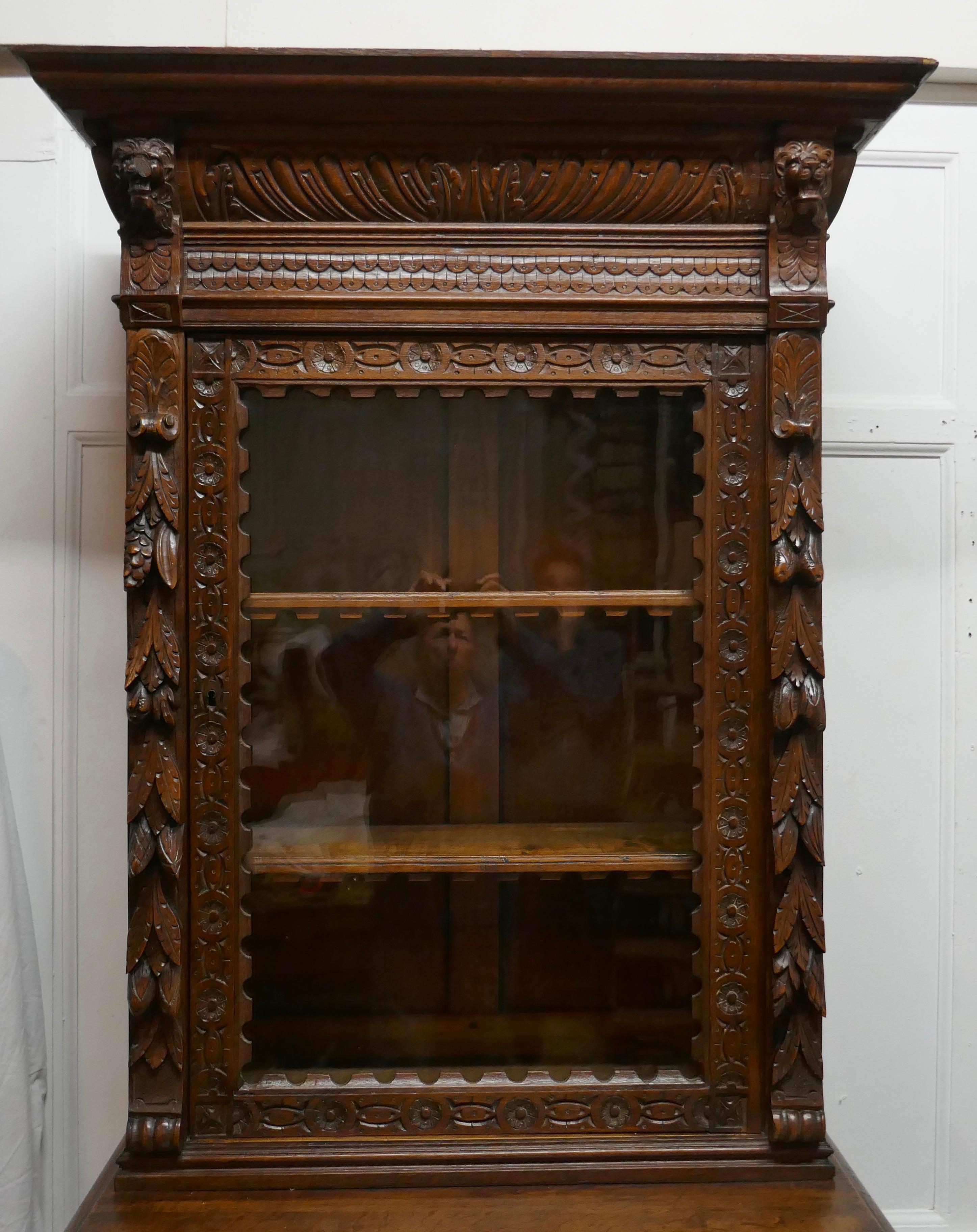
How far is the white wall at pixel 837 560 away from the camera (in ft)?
3.60

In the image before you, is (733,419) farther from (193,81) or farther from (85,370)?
(85,370)

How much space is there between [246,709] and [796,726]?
520 mm

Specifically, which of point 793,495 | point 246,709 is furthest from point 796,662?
point 246,709

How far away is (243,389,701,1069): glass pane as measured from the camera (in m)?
0.87

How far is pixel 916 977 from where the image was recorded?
1.13 metres

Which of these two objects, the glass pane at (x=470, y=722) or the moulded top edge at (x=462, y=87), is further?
the glass pane at (x=470, y=722)

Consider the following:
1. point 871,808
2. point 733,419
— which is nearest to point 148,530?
point 733,419

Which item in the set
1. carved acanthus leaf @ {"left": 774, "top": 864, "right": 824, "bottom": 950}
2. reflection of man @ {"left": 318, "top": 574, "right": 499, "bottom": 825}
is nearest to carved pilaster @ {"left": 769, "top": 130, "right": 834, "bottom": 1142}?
carved acanthus leaf @ {"left": 774, "top": 864, "right": 824, "bottom": 950}

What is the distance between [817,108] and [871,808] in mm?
798

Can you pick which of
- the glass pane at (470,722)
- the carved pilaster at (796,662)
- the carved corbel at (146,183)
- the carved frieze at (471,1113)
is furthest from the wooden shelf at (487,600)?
the carved frieze at (471,1113)

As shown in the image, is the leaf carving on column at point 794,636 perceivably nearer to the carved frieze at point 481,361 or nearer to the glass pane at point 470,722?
the glass pane at point 470,722

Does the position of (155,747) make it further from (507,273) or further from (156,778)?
(507,273)

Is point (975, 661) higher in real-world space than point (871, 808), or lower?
higher

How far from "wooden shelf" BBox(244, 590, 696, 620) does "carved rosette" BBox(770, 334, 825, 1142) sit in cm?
10
